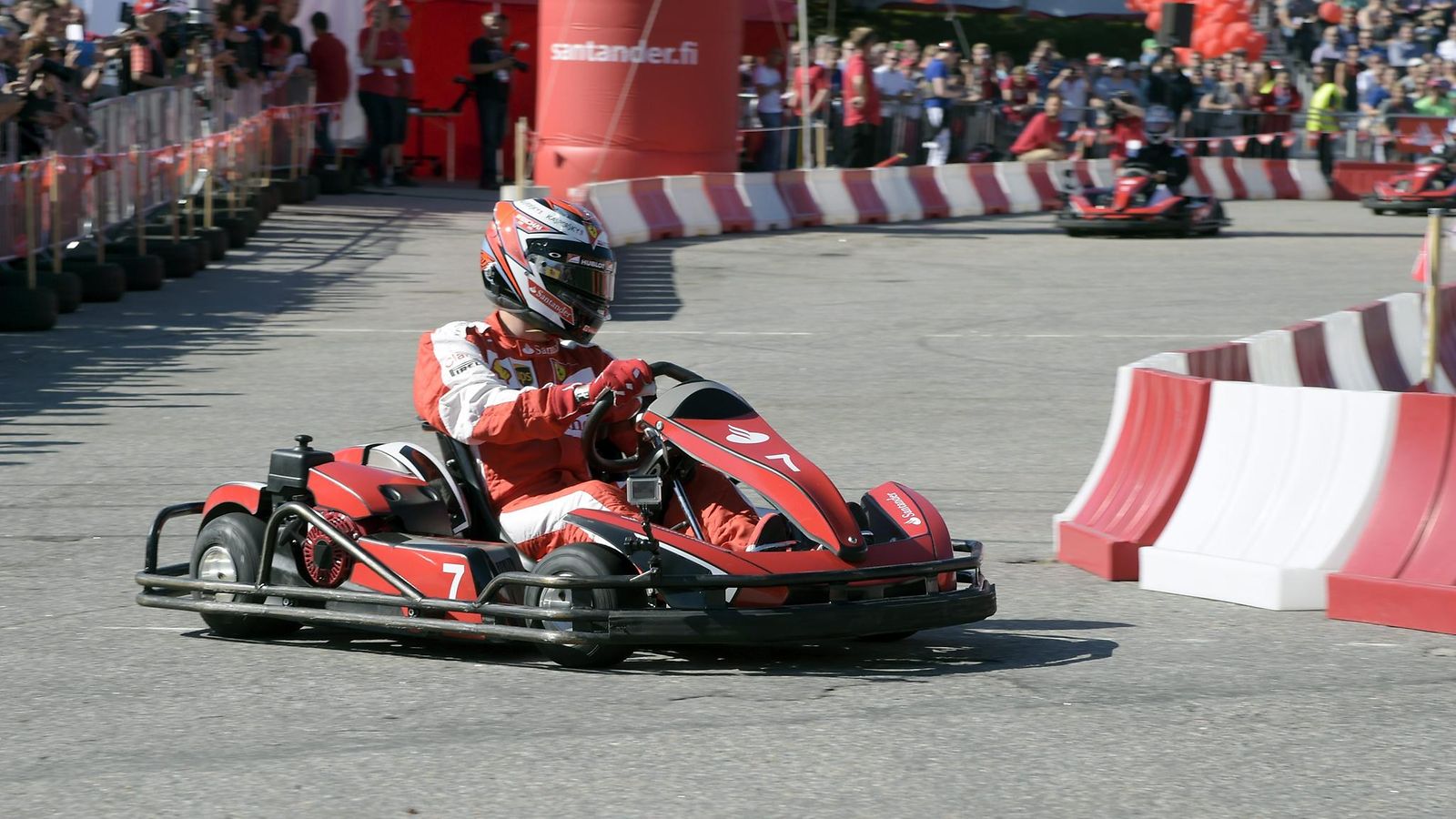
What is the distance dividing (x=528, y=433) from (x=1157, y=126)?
16.3 meters

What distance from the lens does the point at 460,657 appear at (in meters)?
5.59

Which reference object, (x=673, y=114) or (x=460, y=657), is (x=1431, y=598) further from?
(x=673, y=114)

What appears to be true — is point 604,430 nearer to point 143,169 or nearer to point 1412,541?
point 1412,541

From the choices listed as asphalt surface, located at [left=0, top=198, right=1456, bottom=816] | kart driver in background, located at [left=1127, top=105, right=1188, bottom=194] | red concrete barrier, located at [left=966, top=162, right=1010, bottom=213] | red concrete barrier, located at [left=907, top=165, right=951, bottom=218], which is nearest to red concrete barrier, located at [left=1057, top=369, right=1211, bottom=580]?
asphalt surface, located at [left=0, top=198, right=1456, bottom=816]

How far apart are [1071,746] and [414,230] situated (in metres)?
15.9

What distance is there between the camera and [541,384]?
6.13 meters

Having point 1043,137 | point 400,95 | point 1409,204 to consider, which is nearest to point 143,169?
point 400,95

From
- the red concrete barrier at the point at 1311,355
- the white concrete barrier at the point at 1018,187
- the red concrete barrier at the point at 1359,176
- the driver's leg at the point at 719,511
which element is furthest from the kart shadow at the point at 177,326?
the red concrete barrier at the point at 1359,176

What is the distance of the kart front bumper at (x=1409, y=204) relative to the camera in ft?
83.6

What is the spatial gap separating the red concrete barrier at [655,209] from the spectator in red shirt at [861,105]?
5.48m

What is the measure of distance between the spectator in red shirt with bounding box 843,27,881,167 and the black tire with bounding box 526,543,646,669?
1998 cm

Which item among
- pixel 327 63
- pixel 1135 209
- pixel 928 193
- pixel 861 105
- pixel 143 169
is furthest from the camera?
pixel 861 105

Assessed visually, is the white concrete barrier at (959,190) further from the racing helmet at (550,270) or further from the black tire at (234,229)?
the racing helmet at (550,270)

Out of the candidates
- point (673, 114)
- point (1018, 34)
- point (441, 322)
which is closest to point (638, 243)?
point (673, 114)
